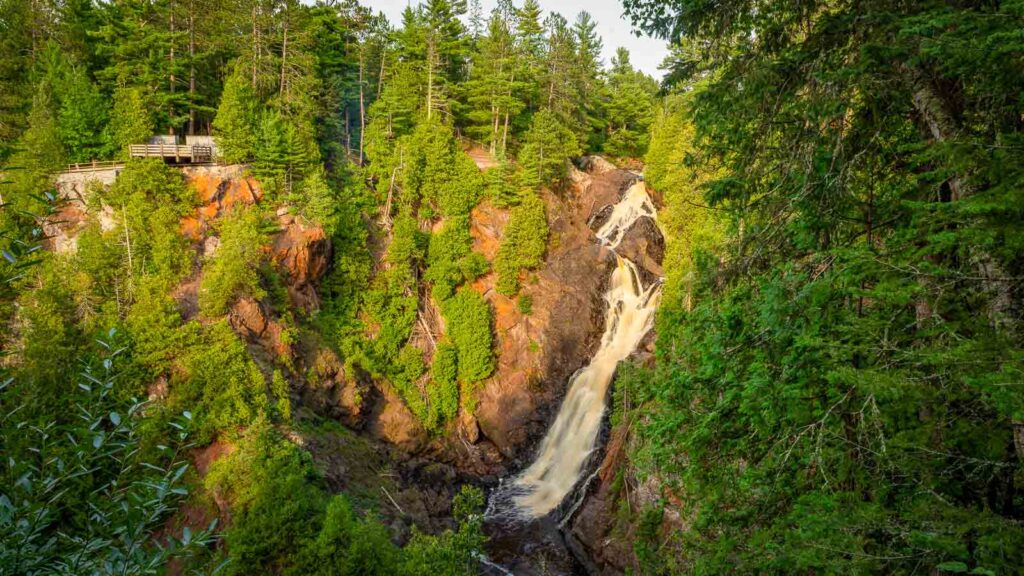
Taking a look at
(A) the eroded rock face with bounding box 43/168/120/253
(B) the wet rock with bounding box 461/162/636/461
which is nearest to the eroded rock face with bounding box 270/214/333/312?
(A) the eroded rock face with bounding box 43/168/120/253

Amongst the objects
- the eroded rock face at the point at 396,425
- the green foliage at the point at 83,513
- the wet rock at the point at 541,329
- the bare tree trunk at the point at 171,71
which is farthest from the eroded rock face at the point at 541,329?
the green foliage at the point at 83,513

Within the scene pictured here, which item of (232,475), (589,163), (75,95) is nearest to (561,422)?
(232,475)

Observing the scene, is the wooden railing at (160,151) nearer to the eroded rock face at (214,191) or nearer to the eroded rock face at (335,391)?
the eroded rock face at (214,191)

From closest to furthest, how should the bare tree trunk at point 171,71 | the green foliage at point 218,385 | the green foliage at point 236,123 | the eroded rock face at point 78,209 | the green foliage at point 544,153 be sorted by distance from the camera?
the green foliage at point 218,385 < the eroded rock face at point 78,209 < the green foliage at point 236,123 < the bare tree trunk at point 171,71 < the green foliage at point 544,153

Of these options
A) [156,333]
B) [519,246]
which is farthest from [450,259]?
[156,333]

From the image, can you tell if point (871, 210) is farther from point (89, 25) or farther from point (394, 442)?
point (89, 25)

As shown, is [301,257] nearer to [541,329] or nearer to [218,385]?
[218,385]
